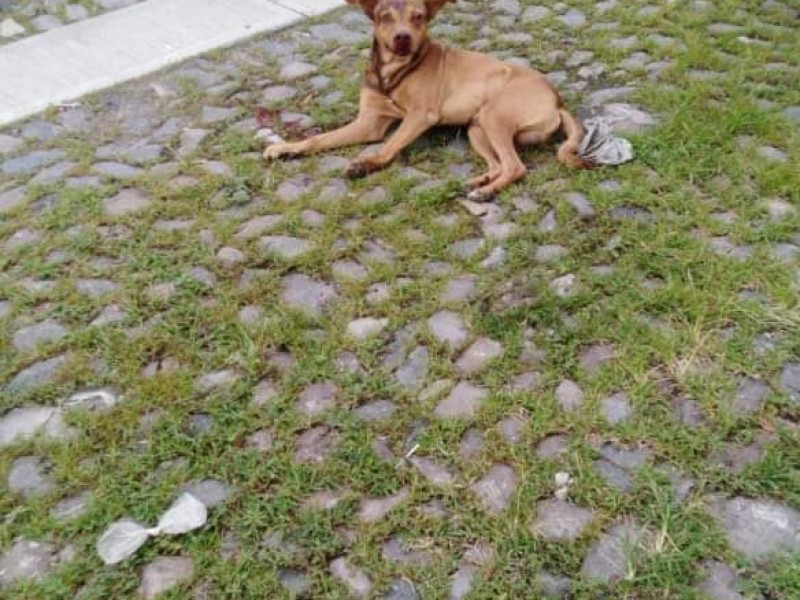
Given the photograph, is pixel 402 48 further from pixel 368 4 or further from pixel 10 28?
pixel 10 28

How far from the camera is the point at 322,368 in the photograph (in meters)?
2.94

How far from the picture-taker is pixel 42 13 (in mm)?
5434

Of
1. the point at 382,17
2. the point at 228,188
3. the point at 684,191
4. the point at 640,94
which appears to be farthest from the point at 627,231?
the point at 228,188

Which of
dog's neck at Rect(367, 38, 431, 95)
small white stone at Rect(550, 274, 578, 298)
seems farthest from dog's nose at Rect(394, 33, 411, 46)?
small white stone at Rect(550, 274, 578, 298)

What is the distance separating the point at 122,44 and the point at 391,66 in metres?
1.97

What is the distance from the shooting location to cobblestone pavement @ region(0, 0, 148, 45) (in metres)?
5.24

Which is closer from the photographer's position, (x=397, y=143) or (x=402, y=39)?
(x=402, y=39)

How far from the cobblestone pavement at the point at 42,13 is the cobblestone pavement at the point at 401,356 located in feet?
3.67

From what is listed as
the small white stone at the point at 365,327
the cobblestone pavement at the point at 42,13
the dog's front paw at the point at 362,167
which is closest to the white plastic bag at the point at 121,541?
the small white stone at the point at 365,327

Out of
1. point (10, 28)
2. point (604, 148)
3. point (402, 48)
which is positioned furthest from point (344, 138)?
point (10, 28)

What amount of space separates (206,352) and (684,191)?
2222 mm

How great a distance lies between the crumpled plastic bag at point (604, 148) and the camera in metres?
3.92

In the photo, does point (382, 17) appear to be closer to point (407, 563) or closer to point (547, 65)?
point (547, 65)

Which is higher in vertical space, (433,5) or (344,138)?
(433,5)
